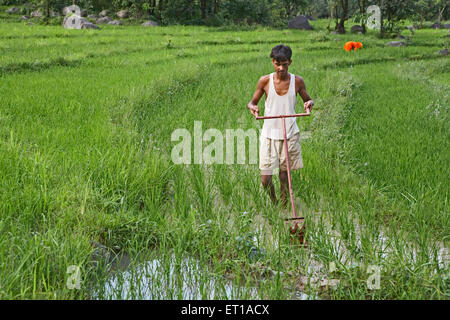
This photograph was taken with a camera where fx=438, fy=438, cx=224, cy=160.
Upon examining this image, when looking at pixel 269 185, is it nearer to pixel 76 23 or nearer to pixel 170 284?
pixel 170 284

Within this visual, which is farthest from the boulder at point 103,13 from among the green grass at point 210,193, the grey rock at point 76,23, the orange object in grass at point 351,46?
the green grass at point 210,193

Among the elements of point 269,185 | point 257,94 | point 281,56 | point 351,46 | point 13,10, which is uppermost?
point 13,10

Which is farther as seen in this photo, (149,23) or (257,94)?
(149,23)

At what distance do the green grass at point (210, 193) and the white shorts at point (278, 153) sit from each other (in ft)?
1.17

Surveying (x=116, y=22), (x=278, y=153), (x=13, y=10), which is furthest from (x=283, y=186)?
(x=13, y=10)

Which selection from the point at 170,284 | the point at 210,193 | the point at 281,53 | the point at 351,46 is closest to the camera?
the point at 170,284

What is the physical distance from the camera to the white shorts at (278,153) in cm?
287

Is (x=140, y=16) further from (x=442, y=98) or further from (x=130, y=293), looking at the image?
(x=130, y=293)

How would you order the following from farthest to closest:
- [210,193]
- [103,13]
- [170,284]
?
[103,13]
[210,193]
[170,284]

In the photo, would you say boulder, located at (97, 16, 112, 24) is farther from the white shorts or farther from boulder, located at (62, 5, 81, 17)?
the white shorts

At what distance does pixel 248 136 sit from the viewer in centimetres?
470

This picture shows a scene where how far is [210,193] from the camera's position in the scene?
137 inches

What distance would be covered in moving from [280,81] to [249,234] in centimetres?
98

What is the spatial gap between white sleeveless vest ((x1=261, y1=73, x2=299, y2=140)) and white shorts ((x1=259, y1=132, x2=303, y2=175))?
0.04 metres
